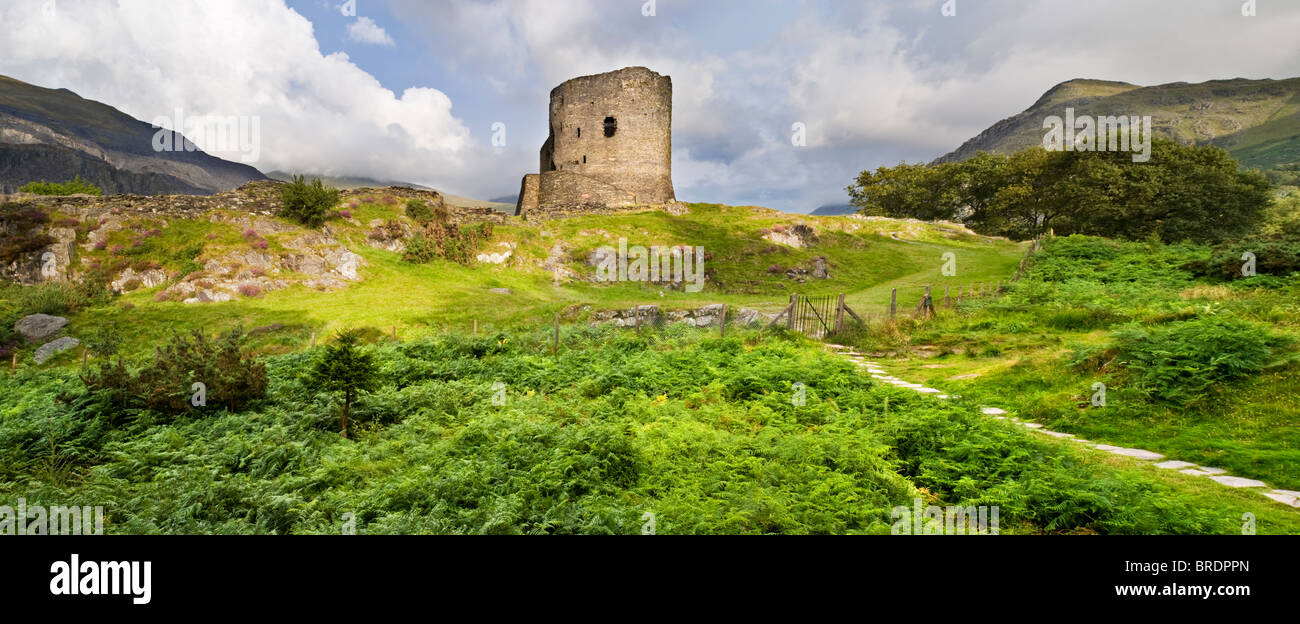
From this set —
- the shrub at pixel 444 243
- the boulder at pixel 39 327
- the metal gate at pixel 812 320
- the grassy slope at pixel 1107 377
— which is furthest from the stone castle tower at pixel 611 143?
the grassy slope at pixel 1107 377

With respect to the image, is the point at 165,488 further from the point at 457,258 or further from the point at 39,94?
the point at 39,94

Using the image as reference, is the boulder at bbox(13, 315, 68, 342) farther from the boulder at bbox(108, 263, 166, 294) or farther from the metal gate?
the metal gate

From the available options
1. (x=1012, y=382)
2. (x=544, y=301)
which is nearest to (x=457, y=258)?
(x=544, y=301)

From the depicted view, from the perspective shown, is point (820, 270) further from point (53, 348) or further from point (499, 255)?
point (53, 348)

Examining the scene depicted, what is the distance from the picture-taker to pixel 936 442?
22.8ft

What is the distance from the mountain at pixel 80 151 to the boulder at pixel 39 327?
81460 mm

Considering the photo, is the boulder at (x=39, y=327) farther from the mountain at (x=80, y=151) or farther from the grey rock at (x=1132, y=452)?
the mountain at (x=80, y=151)

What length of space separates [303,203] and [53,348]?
1328 centimetres

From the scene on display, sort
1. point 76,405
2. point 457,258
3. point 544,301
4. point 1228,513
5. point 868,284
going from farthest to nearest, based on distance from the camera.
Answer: point 868,284, point 457,258, point 544,301, point 76,405, point 1228,513

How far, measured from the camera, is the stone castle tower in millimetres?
49750

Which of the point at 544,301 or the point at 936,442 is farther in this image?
the point at 544,301

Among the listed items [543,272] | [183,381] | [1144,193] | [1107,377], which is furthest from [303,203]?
[1144,193]

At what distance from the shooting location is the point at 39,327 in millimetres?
19172
